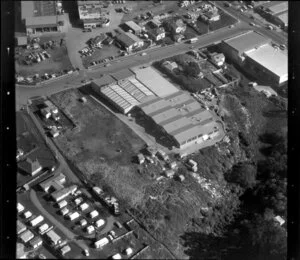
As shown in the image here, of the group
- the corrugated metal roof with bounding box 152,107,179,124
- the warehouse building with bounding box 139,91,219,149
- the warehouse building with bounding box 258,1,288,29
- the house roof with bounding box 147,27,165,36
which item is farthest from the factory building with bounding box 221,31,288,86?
the corrugated metal roof with bounding box 152,107,179,124

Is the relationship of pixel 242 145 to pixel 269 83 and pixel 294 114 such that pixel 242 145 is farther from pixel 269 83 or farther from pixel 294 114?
pixel 269 83

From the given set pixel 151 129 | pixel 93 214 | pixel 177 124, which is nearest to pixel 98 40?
pixel 151 129

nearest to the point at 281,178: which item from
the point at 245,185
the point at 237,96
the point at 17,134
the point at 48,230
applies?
the point at 245,185

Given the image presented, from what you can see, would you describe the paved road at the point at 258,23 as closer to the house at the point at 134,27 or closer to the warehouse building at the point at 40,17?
the house at the point at 134,27

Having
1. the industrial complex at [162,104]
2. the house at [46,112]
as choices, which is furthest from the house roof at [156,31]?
the house at [46,112]

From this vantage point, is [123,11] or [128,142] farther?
[123,11]

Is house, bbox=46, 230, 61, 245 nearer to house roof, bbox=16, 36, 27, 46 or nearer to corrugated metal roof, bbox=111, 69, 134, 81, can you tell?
corrugated metal roof, bbox=111, 69, 134, 81
